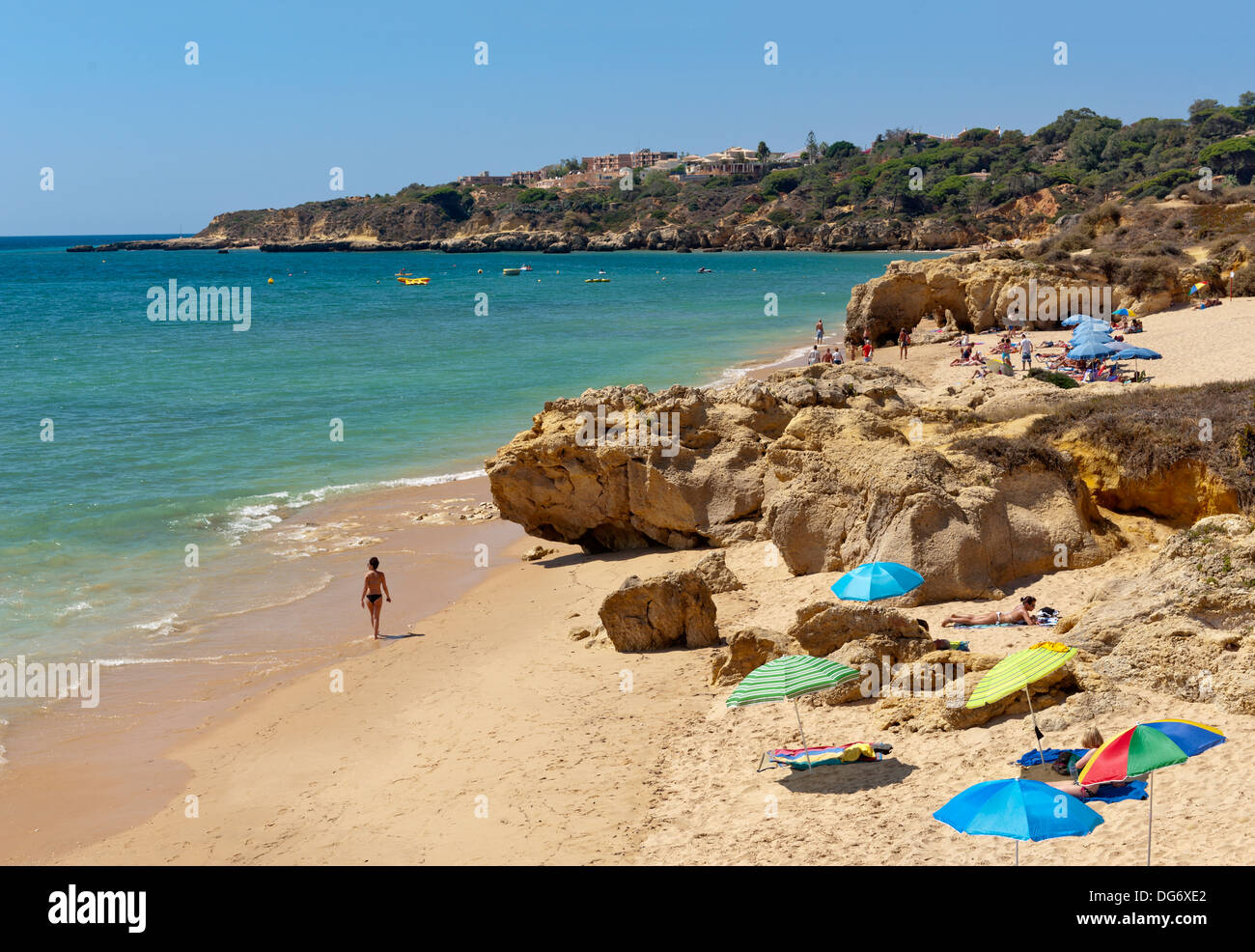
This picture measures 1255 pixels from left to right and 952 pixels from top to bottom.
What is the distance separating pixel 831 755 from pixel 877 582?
275 cm

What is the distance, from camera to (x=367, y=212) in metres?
172

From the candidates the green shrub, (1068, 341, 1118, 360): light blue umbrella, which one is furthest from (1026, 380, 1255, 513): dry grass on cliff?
the green shrub

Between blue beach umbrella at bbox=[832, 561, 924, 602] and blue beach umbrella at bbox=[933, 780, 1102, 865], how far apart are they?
4.44 m

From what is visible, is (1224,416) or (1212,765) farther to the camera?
(1224,416)

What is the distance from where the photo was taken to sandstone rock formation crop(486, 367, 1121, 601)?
434 inches

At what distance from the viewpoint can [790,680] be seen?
770 cm

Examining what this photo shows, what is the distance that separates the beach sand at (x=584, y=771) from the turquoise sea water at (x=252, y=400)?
3905 mm

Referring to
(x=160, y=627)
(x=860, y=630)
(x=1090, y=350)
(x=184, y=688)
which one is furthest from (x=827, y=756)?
(x=1090, y=350)

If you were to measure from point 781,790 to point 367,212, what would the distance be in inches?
6951

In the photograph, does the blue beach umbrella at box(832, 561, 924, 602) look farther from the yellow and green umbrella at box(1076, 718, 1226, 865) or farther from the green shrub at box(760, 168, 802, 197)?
the green shrub at box(760, 168, 802, 197)

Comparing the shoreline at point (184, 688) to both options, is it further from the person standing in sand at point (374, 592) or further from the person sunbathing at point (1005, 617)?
the person sunbathing at point (1005, 617)

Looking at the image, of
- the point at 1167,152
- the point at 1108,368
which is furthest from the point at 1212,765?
the point at 1167,152

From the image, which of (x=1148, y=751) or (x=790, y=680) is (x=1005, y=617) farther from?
(x=1148, y=751)
